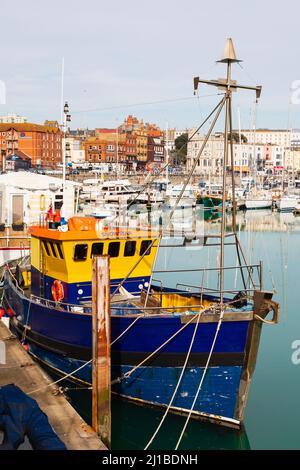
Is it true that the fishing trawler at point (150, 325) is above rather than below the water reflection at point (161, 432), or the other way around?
above

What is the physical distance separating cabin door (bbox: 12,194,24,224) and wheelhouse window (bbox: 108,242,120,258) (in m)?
18.0

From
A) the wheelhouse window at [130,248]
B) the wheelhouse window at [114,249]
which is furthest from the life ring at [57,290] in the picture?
the wheelhouse window at [130,248]

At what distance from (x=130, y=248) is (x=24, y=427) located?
800 centimetres

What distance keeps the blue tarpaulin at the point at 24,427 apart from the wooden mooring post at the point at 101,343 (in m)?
1.70

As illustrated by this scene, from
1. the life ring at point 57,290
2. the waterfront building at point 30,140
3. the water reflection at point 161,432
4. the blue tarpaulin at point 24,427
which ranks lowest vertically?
the water reflection at point 161,432

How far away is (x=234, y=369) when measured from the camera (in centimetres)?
1450

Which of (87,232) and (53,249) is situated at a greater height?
(87,232)

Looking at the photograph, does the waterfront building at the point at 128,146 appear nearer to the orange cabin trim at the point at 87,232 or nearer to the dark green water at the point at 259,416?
the dark green water at the point at 259,416

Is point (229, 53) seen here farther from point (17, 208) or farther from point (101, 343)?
point (17, 208)

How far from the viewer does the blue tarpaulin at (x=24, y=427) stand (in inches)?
407

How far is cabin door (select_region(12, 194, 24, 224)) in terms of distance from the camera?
34469mm

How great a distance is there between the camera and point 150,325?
48.4 ft

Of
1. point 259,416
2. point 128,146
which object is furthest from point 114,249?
point 128,146
